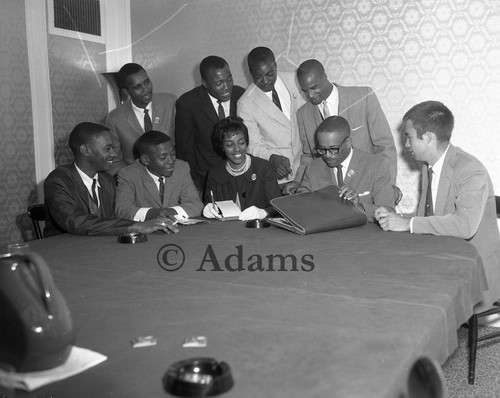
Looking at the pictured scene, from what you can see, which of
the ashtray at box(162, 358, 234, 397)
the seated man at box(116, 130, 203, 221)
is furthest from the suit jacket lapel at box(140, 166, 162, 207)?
the ashtray at box(162, 358, 234, 397)

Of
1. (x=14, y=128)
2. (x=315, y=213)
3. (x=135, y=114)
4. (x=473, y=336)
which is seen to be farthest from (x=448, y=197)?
(x=14, y=128)

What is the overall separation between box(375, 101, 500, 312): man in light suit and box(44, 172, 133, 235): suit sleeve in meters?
1.19

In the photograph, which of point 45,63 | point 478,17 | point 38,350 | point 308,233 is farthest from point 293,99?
point 38,350

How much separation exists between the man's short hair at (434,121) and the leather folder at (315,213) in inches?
18.8

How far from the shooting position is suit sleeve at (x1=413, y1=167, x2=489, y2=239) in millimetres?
2424

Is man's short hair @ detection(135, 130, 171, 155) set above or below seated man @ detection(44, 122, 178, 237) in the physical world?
above

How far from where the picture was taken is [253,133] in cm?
393

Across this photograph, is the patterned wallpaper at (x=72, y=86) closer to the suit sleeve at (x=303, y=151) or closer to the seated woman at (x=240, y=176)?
the seated woman at (x=240, y=176)

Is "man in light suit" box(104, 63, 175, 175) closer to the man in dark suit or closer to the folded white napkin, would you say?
the man in dark suit

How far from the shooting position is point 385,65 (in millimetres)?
4113

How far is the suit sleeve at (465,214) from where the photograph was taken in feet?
7.95

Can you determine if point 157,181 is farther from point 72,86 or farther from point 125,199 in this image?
point 72,86

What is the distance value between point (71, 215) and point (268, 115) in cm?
159

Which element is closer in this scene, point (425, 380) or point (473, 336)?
point (425, 380)
